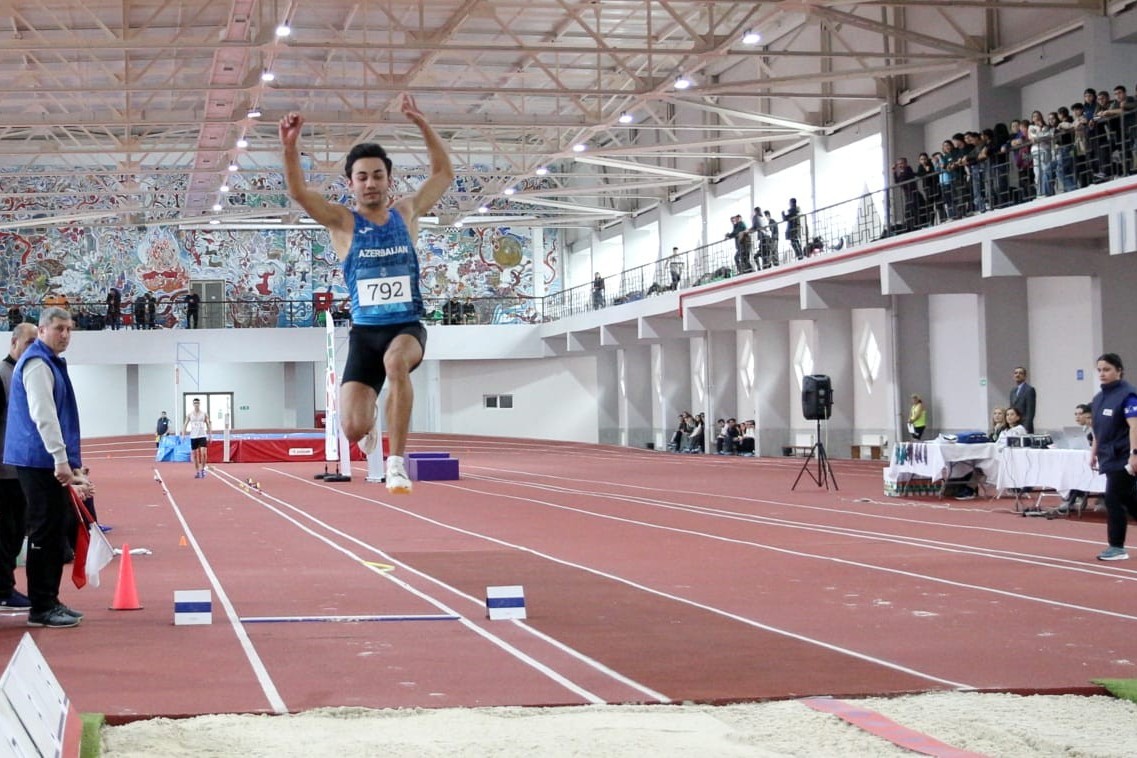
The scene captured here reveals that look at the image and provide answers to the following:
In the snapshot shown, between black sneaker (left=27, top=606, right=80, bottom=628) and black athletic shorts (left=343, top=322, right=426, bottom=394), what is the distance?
353 cm

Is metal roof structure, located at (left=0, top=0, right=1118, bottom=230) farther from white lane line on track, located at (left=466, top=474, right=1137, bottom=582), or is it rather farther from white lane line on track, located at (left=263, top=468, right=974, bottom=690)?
white lane line on track, located at (left=263, top=468, right=974, bottom=690)

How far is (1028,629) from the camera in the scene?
8680 mm

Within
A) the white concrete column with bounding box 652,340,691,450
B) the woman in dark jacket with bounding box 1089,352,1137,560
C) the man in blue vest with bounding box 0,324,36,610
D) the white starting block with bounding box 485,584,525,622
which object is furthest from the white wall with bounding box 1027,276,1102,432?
the man in blue vest with bounding box 0,324,36,610

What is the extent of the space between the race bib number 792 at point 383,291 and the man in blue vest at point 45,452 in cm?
293

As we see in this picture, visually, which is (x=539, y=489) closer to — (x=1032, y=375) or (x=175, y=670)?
(x=1032, y=375)

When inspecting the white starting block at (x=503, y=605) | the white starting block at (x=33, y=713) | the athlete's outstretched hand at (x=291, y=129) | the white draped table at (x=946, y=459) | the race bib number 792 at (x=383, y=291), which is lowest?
the white starting block at (x=503, y=605)

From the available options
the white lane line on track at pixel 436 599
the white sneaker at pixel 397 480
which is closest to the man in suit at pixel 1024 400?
the white lane line on track at pixel 436 599

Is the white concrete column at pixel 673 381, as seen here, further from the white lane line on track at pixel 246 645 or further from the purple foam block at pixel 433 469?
the white lane line on track at pixel 246 645

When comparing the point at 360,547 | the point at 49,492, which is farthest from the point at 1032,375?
the point at 49,492

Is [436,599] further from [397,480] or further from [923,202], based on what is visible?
[923,202]

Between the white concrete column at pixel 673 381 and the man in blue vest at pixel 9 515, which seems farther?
the white concrete column at pixel 673 381

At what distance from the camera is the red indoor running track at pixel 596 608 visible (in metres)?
7.07

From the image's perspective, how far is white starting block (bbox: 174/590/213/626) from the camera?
8.88 m

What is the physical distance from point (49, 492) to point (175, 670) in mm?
1871
